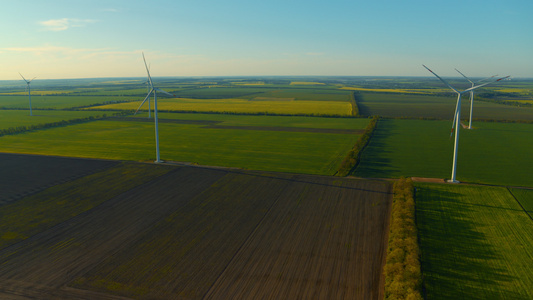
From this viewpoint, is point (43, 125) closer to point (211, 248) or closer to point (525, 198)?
point (211, 248)

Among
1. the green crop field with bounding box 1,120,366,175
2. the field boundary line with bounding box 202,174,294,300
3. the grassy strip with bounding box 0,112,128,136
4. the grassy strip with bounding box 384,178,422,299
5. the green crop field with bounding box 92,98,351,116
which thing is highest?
the green crop field with bounding box 92,98,351,116

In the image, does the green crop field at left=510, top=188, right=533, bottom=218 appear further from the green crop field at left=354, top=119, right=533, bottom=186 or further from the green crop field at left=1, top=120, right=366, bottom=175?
the green crop field at left=1, top=120, right=366, bottom=175

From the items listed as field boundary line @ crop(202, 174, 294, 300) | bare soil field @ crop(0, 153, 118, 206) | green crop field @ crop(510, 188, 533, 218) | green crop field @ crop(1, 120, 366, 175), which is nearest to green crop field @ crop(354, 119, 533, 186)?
green crop field @ crop(510, 188, 533, 218)

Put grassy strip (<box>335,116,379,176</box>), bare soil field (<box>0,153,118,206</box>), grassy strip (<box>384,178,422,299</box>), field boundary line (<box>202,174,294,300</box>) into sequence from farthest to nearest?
grassy strip (<box>335,116,379,176</box>) → bare soil field (<box>0,153,118,206</box>) → field boundary line (<box>202,174,294,300</box>) → grassy strip (<box>384,178,422,299</box>)

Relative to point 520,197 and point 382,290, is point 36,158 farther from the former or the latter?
point 520,197

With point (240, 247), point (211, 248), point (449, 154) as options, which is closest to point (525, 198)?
point (449, 154)

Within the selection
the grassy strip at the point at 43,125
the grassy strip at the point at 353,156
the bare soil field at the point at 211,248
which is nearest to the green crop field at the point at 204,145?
the grassy strip at the point at 353,156
